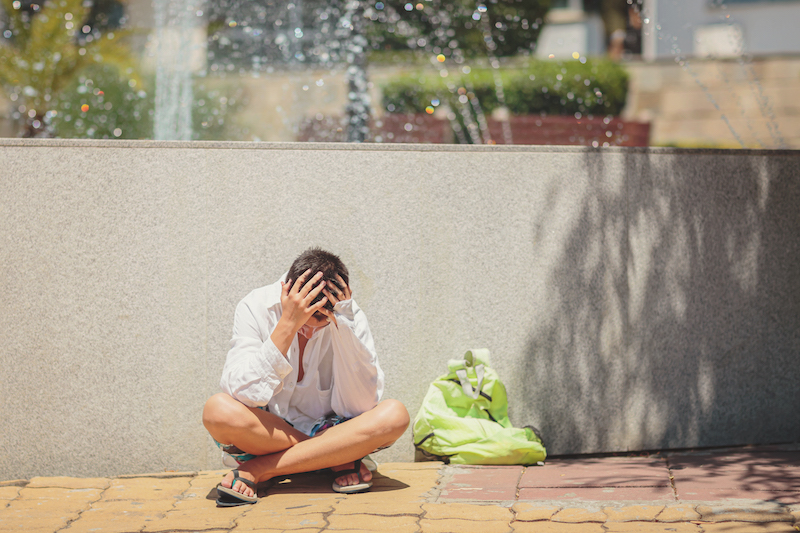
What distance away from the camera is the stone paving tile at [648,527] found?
267cm

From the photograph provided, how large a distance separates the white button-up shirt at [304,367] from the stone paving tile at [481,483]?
52 cm

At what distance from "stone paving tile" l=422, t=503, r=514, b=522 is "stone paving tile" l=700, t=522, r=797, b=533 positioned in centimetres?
71

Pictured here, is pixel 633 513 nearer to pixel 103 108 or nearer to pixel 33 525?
pixel 33 525

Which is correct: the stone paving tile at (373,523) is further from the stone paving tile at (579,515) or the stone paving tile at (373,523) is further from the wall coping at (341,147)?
the wall coping at (341,147)

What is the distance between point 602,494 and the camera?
316 centimetres

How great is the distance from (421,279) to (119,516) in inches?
68.2

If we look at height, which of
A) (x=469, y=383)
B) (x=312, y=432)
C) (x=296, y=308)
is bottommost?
(x=312, y=432)

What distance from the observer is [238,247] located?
3.68m

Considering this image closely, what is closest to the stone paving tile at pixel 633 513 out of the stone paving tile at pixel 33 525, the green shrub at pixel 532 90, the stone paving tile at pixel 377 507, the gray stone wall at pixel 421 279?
the stone paving tile at pixel 377 507

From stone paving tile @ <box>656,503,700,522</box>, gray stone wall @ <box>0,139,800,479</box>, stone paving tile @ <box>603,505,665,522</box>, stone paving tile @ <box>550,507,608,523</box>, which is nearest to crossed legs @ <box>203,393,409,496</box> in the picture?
gray stone wall @ <box>0,139,800,479</box>

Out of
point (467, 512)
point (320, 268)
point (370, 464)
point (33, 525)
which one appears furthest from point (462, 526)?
point (33, 525)

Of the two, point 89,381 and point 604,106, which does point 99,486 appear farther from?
point 604,106

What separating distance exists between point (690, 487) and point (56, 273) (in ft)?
9.93

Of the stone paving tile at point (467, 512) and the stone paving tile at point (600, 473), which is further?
the stone paving tile at point (600, 473)
